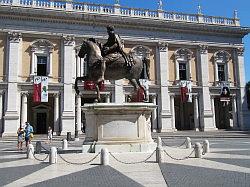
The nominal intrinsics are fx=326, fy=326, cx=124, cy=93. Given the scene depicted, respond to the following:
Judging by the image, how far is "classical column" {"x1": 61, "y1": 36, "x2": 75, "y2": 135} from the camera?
118ft

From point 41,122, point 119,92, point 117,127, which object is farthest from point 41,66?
point 117,127

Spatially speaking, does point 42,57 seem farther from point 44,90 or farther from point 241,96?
point 241,96

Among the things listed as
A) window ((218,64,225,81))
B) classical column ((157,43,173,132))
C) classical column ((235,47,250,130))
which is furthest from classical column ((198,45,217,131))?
classical column ((157,43,173,132))

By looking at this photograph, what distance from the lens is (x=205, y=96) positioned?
41.5 metres

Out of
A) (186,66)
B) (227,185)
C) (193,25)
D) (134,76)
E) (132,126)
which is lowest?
(227,185)

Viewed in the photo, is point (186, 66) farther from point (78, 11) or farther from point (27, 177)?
point (27, 177)

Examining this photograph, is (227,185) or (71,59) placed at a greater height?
(71,59)

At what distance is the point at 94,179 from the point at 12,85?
2904 cm

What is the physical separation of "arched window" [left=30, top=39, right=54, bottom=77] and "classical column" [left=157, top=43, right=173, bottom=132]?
13199 millimetres

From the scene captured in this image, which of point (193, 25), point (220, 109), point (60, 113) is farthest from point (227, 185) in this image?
point (220, 109)

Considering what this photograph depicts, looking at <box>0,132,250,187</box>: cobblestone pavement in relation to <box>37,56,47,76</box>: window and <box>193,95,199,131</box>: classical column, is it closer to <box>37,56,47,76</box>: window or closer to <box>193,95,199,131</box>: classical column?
<box>37,56,47,76</box>: window

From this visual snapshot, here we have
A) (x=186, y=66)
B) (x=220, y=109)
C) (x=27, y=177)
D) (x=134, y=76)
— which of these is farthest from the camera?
(x=220, y=109)

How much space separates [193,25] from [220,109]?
42.9ft

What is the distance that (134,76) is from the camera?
46.9 feet
